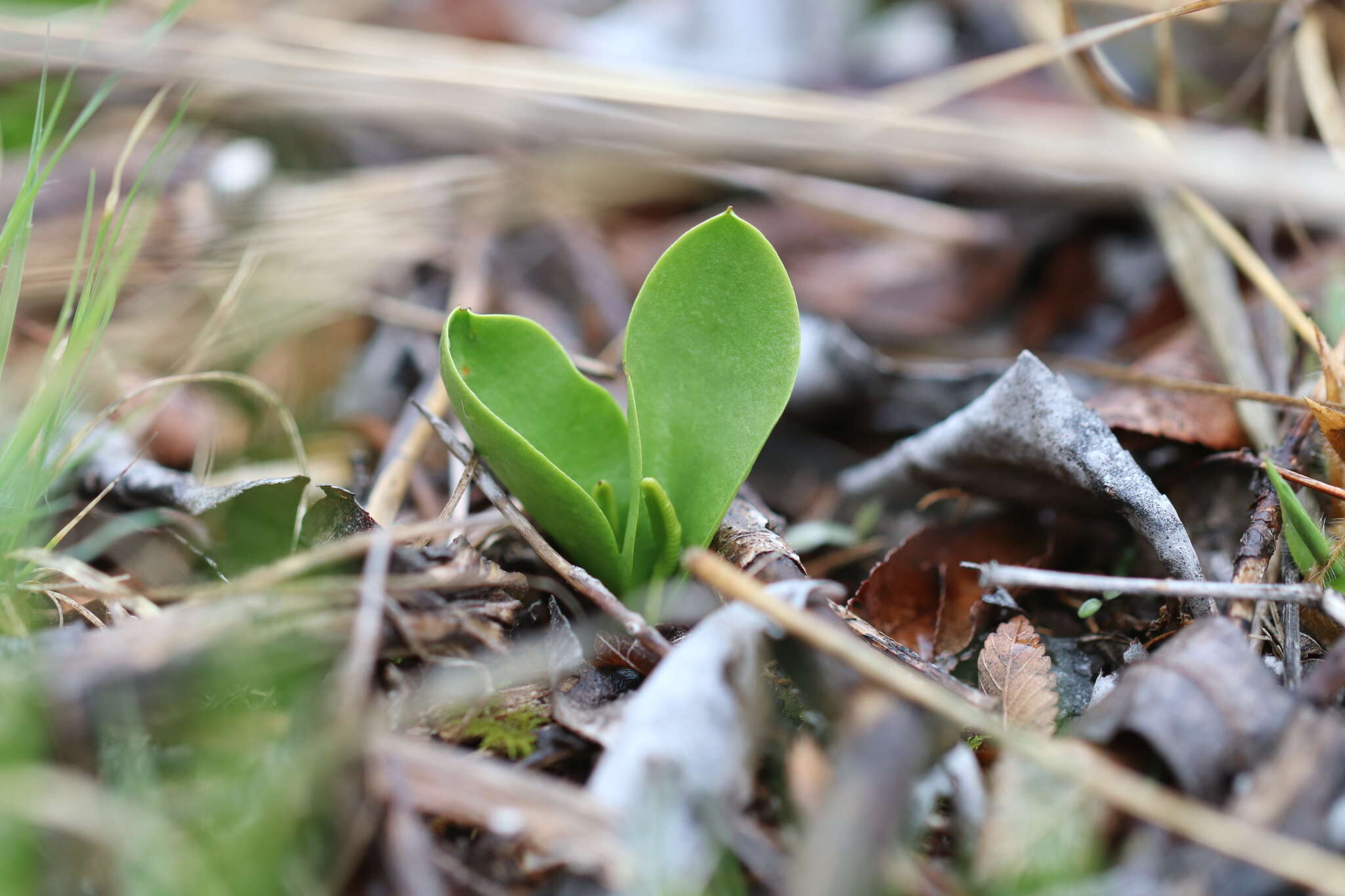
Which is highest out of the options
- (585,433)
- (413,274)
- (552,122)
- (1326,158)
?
(1326,158)

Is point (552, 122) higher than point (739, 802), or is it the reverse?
point (552, 122)

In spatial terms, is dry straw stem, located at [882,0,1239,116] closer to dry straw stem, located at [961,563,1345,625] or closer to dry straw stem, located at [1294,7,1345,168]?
dry straw stem, located at [1294,7,1345,168]

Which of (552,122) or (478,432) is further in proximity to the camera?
(552,122)

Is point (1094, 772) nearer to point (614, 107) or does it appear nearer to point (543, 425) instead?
point (543, 425)

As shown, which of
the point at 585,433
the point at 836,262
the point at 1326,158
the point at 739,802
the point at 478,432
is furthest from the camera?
the point at 836,262

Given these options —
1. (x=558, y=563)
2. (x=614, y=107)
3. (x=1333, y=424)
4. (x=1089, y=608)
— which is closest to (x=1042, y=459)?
(x=1089, y=608)

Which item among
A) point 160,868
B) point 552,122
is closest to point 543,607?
point 160,868

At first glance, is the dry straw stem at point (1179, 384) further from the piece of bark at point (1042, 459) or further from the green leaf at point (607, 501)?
the green leaf at point (607, 501)

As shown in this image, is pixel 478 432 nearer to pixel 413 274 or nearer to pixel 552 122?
pixel 413 274
